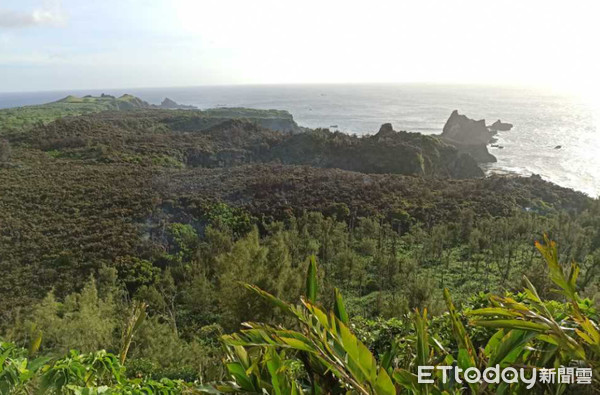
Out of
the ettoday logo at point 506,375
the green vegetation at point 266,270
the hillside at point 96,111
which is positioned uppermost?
the hillside at point 96,111

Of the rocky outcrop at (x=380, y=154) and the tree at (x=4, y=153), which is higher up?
the tree at (x=4, y=153)

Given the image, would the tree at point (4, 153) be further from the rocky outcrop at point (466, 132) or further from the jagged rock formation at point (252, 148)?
the rocky outcrop at point (466, 132)

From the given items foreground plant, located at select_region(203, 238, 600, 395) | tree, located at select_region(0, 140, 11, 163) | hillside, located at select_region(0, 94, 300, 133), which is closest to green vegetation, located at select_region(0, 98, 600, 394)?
foreground plant, located at select_region(203, 238, 600, 395)

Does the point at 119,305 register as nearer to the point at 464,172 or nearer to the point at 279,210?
the point at 279,210

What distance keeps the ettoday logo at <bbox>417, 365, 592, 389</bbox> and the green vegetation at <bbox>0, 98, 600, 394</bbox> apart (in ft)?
0.16

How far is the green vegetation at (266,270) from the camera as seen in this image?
5.01 ft

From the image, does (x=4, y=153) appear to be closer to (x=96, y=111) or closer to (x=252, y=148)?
(x=252, y=148)

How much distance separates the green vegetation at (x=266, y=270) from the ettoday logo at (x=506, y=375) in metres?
0.05

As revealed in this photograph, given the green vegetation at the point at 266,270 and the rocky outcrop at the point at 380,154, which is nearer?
the green vegetation at the point at 266,270

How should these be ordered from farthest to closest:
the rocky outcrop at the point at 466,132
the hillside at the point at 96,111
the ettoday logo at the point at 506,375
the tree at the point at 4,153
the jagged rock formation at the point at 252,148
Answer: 1. the rocky outcrop at the point at 466,132
2. the hillside at the point at 96,111
3. the jagged rock formation at the point at 252,148
4. the tree at the point at 4,153
5. the ettoday logo at the point at 506,375

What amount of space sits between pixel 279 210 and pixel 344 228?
17.7ft

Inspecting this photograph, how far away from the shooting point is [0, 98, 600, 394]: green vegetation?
1.53 meters

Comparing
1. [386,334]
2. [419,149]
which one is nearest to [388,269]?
[386,334]

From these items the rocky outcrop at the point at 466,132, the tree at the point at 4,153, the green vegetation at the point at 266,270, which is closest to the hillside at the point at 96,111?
the green vegetation at the point at 266,270
